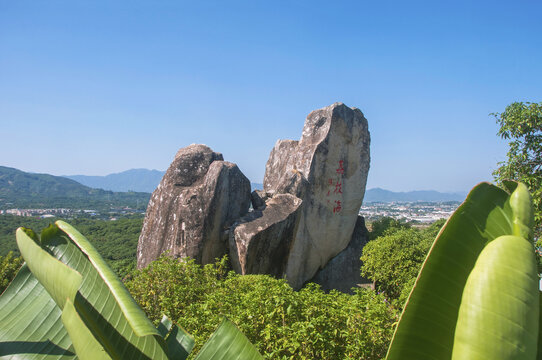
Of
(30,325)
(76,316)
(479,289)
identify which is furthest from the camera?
(30,325)

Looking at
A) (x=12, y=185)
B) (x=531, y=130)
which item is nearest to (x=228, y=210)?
(x=531, y=130)

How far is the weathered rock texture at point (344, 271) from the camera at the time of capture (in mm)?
13027

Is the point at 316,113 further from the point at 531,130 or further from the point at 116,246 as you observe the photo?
the point at 116,246

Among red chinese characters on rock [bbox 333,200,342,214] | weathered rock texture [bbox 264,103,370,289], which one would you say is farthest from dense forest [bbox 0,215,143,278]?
red chinese characters on rock [bbox 333,200,342,214]

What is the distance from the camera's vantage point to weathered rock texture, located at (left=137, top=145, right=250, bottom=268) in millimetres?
8305

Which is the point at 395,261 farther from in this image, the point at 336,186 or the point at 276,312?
the point at 276,312

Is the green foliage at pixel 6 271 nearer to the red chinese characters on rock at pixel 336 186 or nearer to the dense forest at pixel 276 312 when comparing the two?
the dense forest at pixel 276 312

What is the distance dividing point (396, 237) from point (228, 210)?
18.1 ft

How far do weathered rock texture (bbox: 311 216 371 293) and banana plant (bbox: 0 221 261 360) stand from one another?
12055 mm

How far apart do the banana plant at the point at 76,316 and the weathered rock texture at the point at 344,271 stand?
12.1 meters

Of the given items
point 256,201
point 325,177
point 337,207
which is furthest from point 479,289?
point 337,207

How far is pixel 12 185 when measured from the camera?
447 feet

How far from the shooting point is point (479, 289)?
0.83m

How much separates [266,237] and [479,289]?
8293 millimetres
